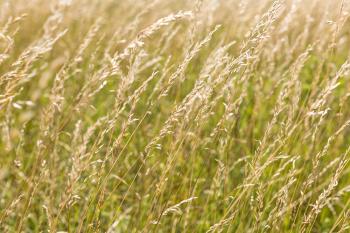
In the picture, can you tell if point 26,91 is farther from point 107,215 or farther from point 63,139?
point 107,215

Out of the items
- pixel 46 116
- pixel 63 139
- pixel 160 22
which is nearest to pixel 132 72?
pixel 160 22

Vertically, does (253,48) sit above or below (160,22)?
below

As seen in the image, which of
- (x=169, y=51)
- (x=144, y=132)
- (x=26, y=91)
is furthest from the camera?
(x=169, y=51)

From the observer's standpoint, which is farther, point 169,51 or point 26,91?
point 169,51

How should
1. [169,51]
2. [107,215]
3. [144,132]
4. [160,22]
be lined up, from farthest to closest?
[169,51] < [144,132] < [107,215] < [160,22]

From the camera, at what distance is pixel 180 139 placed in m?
1.71

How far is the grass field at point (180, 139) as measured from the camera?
1.59m

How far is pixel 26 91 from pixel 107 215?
1384mm

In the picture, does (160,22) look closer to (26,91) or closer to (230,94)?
(230,94)

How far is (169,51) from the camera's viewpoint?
4352mm

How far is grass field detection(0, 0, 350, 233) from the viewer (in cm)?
159

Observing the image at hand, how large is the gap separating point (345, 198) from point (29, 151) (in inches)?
67.1

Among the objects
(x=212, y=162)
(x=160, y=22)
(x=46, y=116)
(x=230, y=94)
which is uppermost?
(x=160, y=22)

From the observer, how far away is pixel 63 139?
10.4ft
